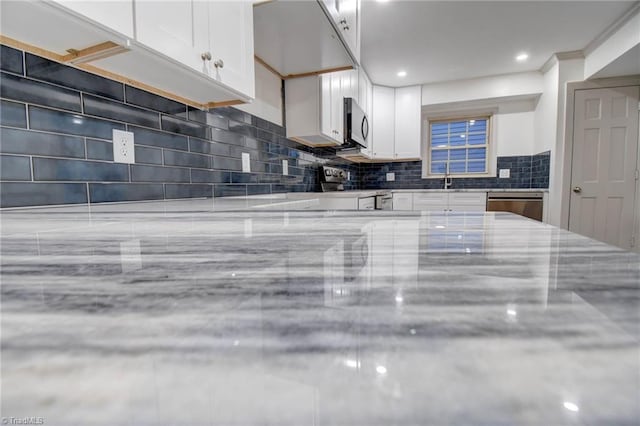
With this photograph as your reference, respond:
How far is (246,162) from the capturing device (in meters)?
1.81

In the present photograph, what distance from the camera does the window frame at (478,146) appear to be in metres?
4.02

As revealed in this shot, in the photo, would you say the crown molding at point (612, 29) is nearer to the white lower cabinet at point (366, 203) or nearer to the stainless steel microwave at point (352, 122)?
the stainless steel microwave at point (352, 122)

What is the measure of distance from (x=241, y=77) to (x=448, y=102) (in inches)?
129

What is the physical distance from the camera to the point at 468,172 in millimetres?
4180

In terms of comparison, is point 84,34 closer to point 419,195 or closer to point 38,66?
point 38,66

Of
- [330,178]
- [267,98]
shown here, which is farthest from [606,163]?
[267,98]

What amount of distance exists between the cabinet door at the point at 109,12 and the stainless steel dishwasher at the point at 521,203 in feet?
11.8

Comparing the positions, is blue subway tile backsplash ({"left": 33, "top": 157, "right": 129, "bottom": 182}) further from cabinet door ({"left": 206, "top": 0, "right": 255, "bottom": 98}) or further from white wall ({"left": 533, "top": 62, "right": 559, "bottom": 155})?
white wall ({"left": 533, "top": 62, "right": 559, "bottom": 155})

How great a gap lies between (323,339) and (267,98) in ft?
6.85

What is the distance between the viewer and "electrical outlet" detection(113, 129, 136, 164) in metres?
1.09

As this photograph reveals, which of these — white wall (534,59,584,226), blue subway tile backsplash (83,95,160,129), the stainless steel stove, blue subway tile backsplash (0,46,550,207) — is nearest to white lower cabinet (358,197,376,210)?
the stainless steel stove

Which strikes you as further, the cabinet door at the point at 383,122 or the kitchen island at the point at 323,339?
the cabinet door at the point at 383,122

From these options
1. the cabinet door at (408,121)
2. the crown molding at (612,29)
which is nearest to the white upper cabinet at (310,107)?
the cabinet door at (408,121)

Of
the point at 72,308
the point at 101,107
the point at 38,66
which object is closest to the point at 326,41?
the point at 101,107
